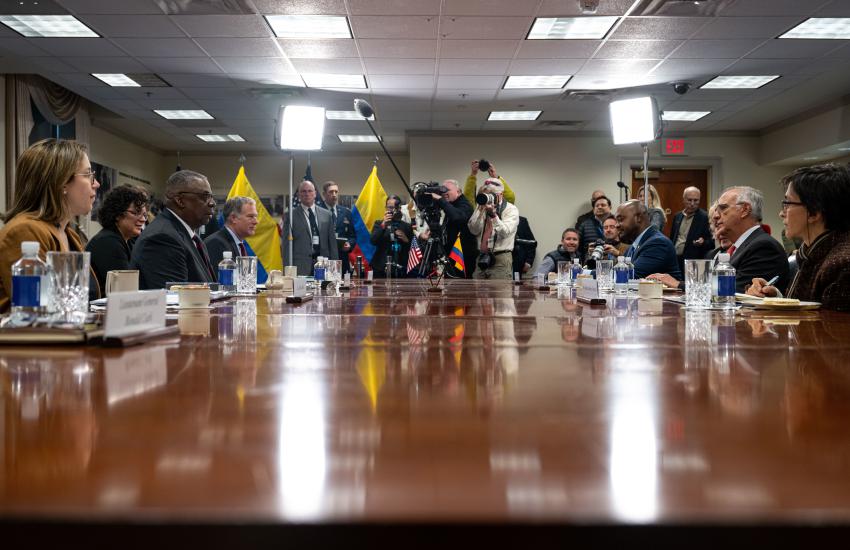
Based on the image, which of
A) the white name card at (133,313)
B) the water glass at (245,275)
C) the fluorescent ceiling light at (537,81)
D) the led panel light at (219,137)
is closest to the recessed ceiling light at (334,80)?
the fluorescent ceiling light at (537,81)

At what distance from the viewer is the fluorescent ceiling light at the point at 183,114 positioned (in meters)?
7.78

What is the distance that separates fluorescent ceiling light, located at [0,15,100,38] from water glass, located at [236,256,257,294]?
11.6ft

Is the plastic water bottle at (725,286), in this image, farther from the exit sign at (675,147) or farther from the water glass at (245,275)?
the exit sign at (675,147)

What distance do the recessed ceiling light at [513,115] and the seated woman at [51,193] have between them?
20.1ft

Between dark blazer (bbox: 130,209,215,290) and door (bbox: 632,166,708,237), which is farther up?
door (bbox: 632,166,708,237)

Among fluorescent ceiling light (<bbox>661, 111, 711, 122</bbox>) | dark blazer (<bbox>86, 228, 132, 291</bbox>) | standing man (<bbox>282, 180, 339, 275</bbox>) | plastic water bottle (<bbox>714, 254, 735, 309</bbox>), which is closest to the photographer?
plastic water bottle (<bbox>714, 254, 735, 309</bbox>)

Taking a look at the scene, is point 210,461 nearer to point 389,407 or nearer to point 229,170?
point 389,407

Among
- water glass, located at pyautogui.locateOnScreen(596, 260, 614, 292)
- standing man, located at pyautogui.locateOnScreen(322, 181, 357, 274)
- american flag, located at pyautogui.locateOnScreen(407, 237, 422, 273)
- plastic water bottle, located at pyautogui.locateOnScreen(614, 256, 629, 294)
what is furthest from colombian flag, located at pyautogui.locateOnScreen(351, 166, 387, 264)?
water glass, located at pyautogui.locateOnScreen(596, 260, 614, 292)

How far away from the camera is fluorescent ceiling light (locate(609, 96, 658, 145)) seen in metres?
5.74

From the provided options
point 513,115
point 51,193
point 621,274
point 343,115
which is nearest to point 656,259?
point 621,274

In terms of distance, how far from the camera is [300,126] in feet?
18.9

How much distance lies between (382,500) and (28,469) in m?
0.20

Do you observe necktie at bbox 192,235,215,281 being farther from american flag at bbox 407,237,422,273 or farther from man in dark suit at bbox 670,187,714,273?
man in dark suit at bbox 670,187,714,273

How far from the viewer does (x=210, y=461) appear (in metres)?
0.39
